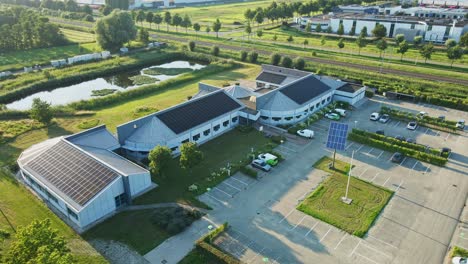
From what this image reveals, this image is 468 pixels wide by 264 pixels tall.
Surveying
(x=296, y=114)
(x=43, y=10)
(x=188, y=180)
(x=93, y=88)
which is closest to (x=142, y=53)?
(x=93, y=88)

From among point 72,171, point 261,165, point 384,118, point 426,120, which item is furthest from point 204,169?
point 426,120

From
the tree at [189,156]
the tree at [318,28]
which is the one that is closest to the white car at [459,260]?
the tree at [189,156]

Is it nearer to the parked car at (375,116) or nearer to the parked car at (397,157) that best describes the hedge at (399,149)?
the parked car at (397,157)

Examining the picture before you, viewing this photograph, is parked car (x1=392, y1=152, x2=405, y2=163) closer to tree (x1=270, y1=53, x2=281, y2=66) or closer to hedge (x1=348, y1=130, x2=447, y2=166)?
hedge (x1=348, y1=130, x2=447, y2=166)

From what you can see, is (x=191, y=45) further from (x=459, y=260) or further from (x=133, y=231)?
(x=459, y=260)

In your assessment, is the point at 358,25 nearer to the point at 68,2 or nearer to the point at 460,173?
the point at 460,173

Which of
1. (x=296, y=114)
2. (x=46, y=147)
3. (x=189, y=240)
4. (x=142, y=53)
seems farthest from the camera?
(x=142, y=53)

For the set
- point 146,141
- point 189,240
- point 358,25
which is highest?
point 358,25
